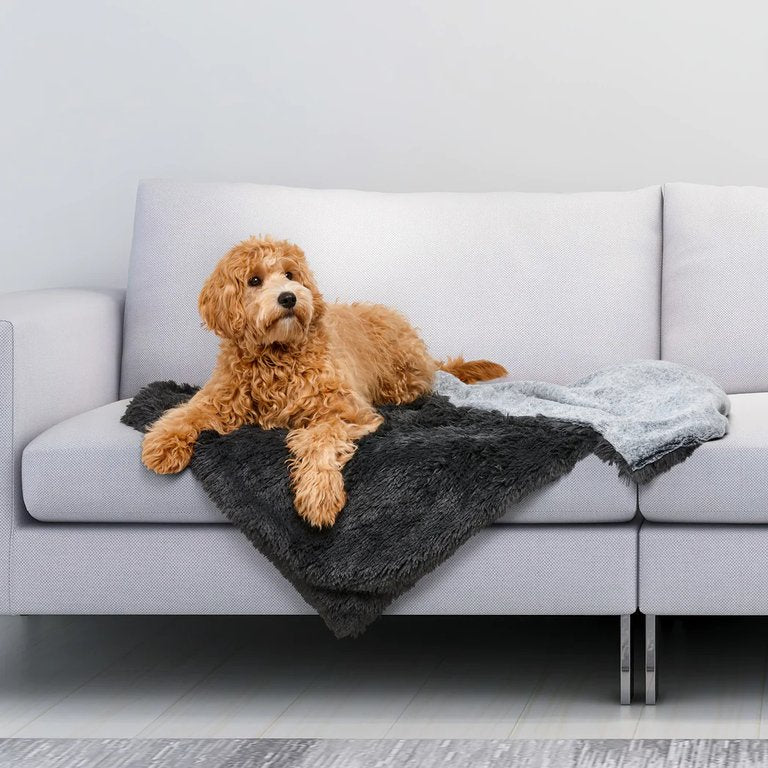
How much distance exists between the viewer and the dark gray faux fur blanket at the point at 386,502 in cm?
206

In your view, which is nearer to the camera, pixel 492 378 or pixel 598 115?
pixel 492 378

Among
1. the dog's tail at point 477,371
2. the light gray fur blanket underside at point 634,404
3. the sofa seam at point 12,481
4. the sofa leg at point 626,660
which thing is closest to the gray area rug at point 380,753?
the sofa leg at point 626,660

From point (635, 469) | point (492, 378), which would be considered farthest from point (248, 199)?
point (635, 469)

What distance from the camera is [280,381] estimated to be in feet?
7.38

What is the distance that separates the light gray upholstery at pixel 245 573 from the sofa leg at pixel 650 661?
6 centimetres

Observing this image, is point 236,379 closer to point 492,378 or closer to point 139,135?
point 492,378

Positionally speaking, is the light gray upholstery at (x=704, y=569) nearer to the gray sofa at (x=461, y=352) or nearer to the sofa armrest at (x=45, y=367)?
the gray sofa at (x=461, y=352)

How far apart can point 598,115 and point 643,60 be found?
0.18 meters

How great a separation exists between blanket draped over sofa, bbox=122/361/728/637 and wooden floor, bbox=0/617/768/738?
209 millimetres

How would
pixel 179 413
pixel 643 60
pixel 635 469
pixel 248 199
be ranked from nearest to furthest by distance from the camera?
pixel 635 469
pixel 179 413
pixel 248 199
pixel 643 60

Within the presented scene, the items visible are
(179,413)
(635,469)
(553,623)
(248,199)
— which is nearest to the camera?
(635,469)

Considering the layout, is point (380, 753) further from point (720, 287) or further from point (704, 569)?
point (720, 287)

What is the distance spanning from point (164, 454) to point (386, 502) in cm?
39

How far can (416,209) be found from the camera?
9.49ft
